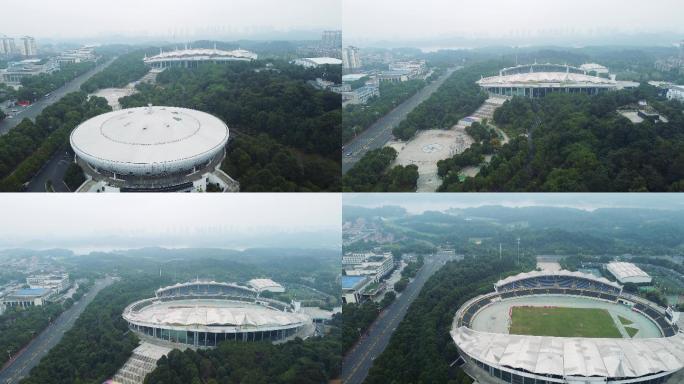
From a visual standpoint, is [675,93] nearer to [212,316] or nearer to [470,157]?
[470,157]

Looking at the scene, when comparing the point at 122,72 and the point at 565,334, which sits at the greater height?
the point at 122,72

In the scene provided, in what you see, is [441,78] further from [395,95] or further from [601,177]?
[601,177]

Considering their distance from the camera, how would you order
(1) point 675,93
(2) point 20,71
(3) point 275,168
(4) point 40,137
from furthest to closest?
(1) point 675,93 → (2) point 20,71 → (4) point 40,137 → (3) point 275,168

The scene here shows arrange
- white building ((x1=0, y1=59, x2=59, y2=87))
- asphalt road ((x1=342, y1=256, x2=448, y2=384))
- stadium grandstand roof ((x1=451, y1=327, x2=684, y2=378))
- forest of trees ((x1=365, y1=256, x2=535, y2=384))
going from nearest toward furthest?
stadium grandstand roof ((x1=451, y1=327, x2=684, y2=378)), forest of trees ((x1=365, y1=256, x2=535, y2=384)), asphalt road ((x1=342, y1=256, x2=448, y2=384)), white building ((x1=0, y1=59, x2=59, y2=87))

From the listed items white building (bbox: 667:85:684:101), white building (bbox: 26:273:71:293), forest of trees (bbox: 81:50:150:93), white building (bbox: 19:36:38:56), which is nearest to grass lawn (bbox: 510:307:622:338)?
white building (bbox: 667:85:684:101)

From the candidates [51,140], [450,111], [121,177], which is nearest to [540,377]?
[450,111]

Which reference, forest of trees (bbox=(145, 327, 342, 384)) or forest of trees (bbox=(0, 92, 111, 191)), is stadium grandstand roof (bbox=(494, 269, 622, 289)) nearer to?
forest of trees (bbox=(145, 327, 342, 384))

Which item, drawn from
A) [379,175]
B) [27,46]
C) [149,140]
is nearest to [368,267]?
[379,175]
